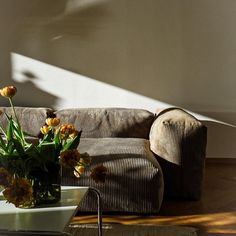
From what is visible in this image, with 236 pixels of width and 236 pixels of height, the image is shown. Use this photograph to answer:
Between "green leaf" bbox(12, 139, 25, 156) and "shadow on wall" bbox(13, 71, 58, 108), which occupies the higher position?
"green leaf" bbox(12, 139, 25, 156)

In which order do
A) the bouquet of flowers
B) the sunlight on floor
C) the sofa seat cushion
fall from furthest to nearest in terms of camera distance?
1. the sofa seat cushion
2. the sunlight on floor
3. the bouquet of flowers

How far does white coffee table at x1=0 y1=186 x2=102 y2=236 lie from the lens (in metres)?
1.89

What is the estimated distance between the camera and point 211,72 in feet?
13.9

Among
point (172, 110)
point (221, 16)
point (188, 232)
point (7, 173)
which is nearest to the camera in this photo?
point (7, 173)

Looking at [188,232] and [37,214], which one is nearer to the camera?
[37,214]

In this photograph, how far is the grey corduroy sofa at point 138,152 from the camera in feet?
9.87

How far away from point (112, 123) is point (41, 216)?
179cm

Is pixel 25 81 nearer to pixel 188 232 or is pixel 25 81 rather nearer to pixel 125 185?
pixel 125 185

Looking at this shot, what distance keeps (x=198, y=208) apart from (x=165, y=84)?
1.38m

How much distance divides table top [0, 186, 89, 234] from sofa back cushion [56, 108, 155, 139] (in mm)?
1505

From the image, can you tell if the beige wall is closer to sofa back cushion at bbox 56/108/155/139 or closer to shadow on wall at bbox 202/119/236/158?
shadow on wall at bbox 202/119/236/158

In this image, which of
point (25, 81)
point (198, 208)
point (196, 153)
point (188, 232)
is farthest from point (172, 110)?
point (25, 81)

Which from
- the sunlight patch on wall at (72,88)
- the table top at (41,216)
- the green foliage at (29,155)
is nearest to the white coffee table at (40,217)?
the table top at (41,216)

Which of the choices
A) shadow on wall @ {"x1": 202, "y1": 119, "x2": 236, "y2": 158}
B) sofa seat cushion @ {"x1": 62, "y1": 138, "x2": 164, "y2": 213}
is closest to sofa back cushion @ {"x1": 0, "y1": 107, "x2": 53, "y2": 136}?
sofa seat cushion @ {"x1": 62, "y1": 138, "x2": 164, "y2": 213}
